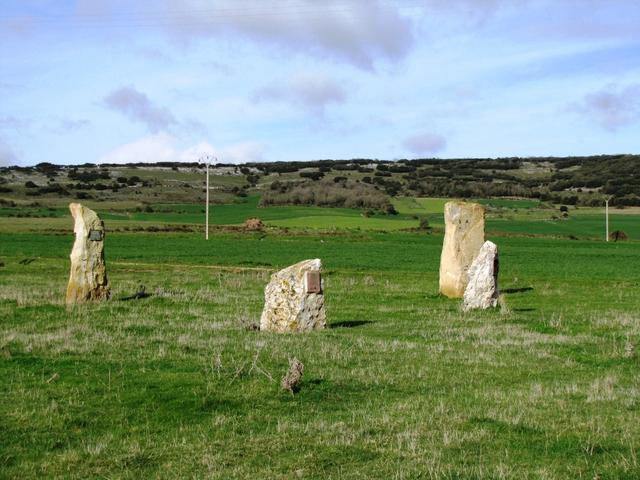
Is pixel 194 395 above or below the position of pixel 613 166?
below

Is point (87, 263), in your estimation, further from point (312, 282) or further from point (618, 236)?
point (618, 236)

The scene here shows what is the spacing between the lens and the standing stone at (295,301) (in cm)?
1839

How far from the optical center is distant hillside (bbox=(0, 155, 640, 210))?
115 meters

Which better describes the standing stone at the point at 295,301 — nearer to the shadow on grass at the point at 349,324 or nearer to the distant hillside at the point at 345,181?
the shadow on grass at the point at 349,324

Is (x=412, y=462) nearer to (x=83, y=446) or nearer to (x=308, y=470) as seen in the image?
(x=308, y=470)

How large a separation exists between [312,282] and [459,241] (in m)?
12.4

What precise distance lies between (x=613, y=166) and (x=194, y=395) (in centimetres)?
15811

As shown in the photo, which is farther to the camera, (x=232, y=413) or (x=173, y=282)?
(x=173, y=282)

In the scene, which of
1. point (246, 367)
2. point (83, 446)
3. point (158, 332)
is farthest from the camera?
point (158, 332)

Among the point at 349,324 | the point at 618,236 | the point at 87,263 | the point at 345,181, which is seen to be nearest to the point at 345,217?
the point at 618,236

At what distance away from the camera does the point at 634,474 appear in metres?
8.16

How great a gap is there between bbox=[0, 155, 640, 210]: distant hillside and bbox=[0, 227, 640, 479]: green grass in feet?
286

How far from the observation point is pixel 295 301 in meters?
18.5

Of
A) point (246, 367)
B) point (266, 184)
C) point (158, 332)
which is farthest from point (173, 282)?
point (266, 184)
